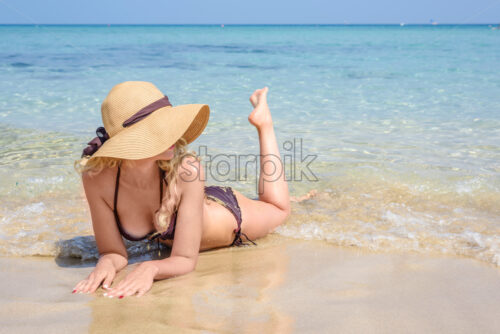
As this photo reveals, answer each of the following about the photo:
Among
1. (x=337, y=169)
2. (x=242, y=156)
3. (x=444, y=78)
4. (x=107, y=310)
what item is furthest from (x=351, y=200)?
(x=444, y=78)

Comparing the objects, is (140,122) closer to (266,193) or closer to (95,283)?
(95,283)

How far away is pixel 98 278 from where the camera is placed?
7.48 feet

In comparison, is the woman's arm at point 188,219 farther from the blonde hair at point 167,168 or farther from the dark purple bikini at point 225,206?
the dark purple bikini at point 225,206

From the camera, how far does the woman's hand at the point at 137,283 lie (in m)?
2.13

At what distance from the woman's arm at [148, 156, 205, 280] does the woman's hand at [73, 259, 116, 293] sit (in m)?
0.29

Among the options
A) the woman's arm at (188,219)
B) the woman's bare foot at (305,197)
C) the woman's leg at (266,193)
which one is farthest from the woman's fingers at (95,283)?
the woman's bare foot at (305,197)

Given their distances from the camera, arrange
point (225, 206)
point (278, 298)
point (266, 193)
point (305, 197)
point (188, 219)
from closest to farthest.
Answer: point (278, 298)
point (188, 219)
point (225, 206)
point (266, 193)
point (305, 197)

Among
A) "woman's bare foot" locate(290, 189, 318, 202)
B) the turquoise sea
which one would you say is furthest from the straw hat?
"woman's bare foot" locate(290, 189, 318, 202)

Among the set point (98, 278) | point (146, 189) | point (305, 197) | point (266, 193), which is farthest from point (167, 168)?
point (305, 197)

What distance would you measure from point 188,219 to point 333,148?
11.8 ft

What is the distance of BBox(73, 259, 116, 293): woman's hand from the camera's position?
2211 millimetres

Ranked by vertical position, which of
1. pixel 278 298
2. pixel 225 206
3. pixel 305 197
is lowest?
pixel 278 298

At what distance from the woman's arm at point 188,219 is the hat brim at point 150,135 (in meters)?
0.31

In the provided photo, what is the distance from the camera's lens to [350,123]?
6953 mm
